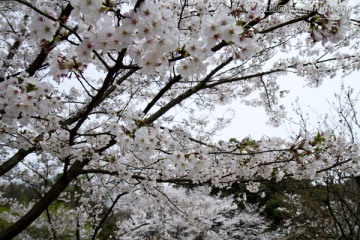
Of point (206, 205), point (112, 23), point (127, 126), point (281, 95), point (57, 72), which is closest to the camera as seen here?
point (112, 23)

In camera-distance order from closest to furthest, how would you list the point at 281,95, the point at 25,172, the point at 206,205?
the point at 281,95 < the point at 25,172 < the point at 206,205

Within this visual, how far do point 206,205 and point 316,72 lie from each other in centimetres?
587

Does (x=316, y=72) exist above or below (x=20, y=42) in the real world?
below

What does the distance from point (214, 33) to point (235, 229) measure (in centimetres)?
1144

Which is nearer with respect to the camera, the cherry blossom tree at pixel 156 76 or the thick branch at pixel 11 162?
the cherry blossom tree at pixel 156 76

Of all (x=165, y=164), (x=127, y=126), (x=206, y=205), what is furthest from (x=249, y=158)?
(x=206, y=205)

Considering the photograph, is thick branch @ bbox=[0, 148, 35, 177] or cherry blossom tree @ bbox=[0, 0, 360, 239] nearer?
cherry blossom tree @ bbox=[0, 0, 360, 239]

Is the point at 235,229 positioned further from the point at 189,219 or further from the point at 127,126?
→ the point at 127,126

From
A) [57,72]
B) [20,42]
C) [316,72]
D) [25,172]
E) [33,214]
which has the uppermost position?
[20,42]

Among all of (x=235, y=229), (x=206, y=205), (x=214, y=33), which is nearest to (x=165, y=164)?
(x=214, y=33)

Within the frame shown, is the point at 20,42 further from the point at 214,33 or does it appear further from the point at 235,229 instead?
the point at 235,229

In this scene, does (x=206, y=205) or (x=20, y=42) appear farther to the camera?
(x=206, y=205)

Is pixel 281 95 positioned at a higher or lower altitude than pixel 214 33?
higher

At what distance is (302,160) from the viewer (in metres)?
2.89
